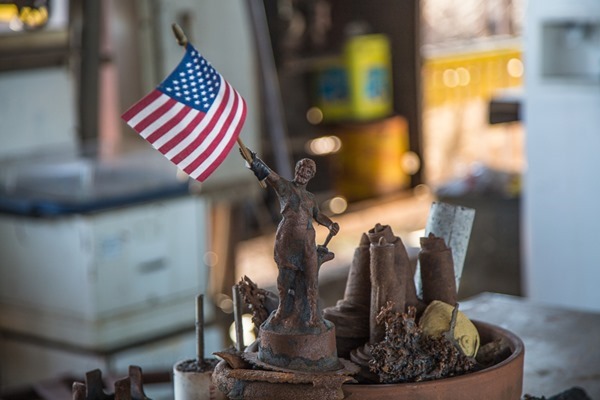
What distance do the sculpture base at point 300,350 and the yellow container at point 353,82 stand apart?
20.6 feet

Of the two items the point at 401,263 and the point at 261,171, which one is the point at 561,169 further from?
the point at 261,171

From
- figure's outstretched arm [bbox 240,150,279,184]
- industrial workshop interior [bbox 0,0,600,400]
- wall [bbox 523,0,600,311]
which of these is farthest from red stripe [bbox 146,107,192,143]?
wall [bbox 523,0,600,311]

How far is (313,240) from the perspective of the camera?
57.4 inches

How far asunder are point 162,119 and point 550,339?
112 cm

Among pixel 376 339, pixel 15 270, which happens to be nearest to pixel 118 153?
pixel 15 270

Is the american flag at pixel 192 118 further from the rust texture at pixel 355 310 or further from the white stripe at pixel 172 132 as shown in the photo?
the rust texture at pixel 355 310

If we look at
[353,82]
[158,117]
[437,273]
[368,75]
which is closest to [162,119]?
[158,117]

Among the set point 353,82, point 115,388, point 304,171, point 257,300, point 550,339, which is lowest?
point 550,339

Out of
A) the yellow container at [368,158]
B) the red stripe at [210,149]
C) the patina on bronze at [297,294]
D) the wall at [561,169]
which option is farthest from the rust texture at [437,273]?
the yellow container at [368,158]

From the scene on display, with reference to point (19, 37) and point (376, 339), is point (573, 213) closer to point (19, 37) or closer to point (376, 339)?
point (19, 37)

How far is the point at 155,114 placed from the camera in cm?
160

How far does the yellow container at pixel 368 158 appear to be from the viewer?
25.1ft

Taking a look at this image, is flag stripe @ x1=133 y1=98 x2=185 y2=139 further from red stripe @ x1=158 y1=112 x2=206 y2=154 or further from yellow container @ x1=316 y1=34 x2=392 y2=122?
yellow container @ x1=316 y1=34 x2=392 y2=122

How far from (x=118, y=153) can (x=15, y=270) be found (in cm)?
72
